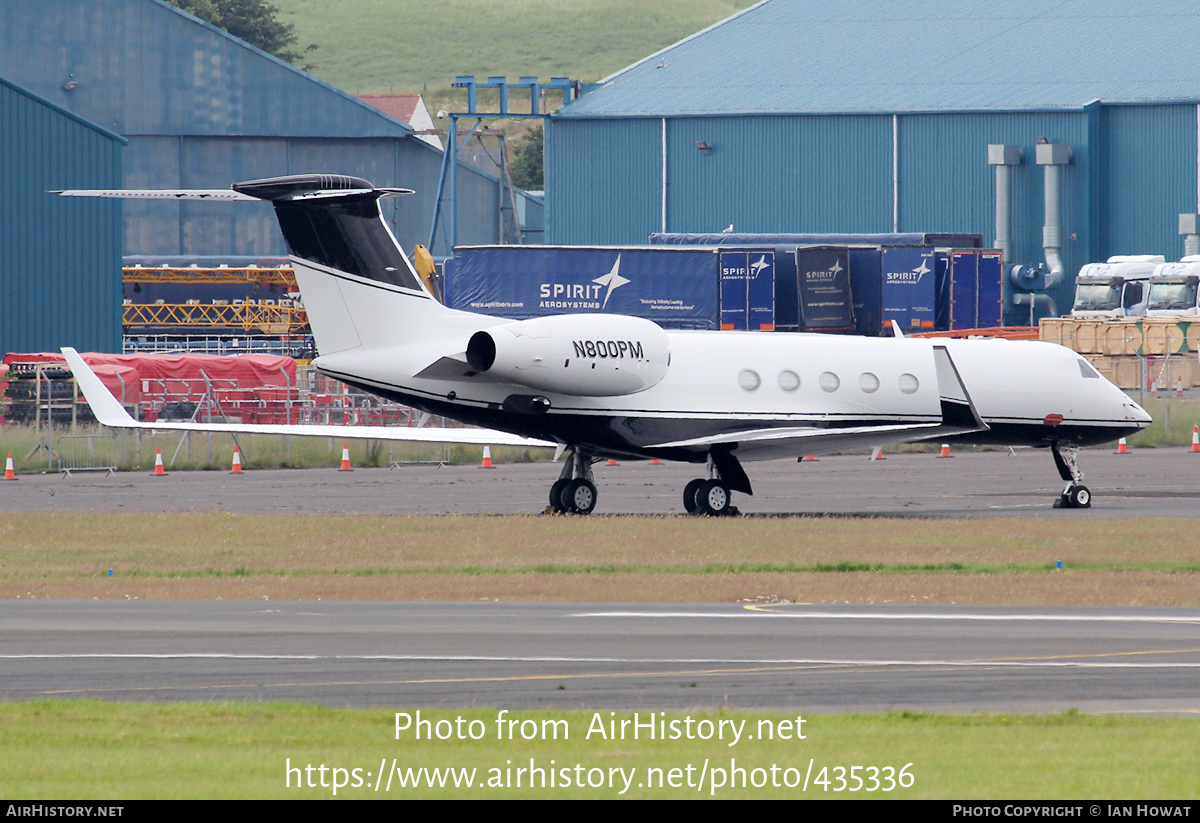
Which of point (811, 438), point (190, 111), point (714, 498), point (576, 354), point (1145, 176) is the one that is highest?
point (190, 111)

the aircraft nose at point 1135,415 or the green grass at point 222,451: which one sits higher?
the aircraft nose at point 1135,415

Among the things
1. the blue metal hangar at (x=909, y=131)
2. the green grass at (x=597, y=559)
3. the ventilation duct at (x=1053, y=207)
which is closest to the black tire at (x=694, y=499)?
the green grass at (x=597, y=559)

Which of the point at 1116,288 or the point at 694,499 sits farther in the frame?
the point at 1116,288

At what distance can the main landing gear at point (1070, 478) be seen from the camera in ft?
96.3

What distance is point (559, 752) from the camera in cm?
970

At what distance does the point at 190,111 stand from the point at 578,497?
57951 millimetres

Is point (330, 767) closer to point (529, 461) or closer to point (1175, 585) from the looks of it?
point (1175, 585)

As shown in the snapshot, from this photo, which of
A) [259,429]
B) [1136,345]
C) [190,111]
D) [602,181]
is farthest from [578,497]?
[190,111]

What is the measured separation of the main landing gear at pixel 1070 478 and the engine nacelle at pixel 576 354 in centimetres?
734

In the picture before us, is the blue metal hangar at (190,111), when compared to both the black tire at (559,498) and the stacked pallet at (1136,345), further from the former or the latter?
the black tire at (559,498)

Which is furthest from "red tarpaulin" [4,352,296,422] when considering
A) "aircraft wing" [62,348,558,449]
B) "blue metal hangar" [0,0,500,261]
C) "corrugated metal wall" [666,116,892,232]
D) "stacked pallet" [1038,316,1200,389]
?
"corrugated metal wall" [666,116,892,232]

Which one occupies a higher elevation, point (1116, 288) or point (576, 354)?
point (1116, 288)

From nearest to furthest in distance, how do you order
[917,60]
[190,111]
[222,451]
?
1. [222,451]
2. [917,60]
3. [190,111]

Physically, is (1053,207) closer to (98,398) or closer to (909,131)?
(909,131)
